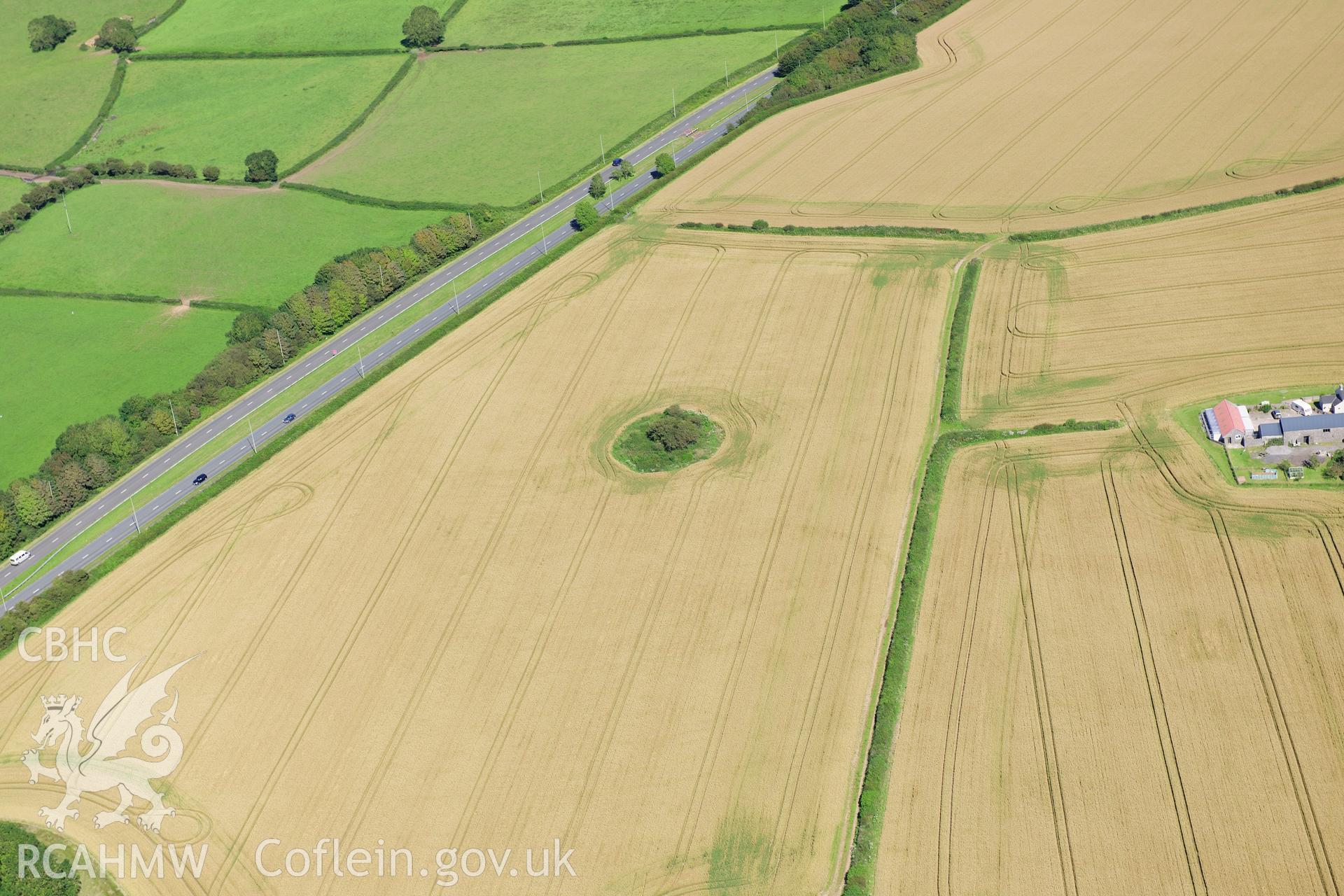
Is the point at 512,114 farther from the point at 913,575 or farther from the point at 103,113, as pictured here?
the point at 913,575

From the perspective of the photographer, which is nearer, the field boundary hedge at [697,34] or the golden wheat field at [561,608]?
the golden wheat field at [561,608]

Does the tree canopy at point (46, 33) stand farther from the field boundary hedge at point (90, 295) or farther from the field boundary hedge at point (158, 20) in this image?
the field boundary hedge at point (90, 295)

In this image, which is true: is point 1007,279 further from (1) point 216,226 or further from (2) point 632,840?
(1) point 216,226

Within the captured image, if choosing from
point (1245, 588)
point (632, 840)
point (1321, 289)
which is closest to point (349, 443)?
point (632, 840)

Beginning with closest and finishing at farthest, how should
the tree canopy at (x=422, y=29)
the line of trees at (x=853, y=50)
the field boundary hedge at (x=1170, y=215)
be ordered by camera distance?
the field boundary hedge at (x=1170, y=215)
the line of trees at (x=853, y=50)
the tree canopy at (x=422, y=29)

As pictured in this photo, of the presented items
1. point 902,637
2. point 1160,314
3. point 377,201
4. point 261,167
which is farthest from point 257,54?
point 902,637

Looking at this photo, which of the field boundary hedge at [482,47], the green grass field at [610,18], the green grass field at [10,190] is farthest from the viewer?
the field boundary hedge at [482,47]

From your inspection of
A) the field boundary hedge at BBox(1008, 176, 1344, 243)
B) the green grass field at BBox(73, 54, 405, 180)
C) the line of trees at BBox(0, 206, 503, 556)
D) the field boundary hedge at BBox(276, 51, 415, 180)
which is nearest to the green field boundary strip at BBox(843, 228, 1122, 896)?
the field boundary hedge at BBox(1008, 176, 1344, 243)

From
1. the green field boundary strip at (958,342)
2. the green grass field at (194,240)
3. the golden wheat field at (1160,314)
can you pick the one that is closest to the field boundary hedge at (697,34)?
the green grass field at (194,240)
